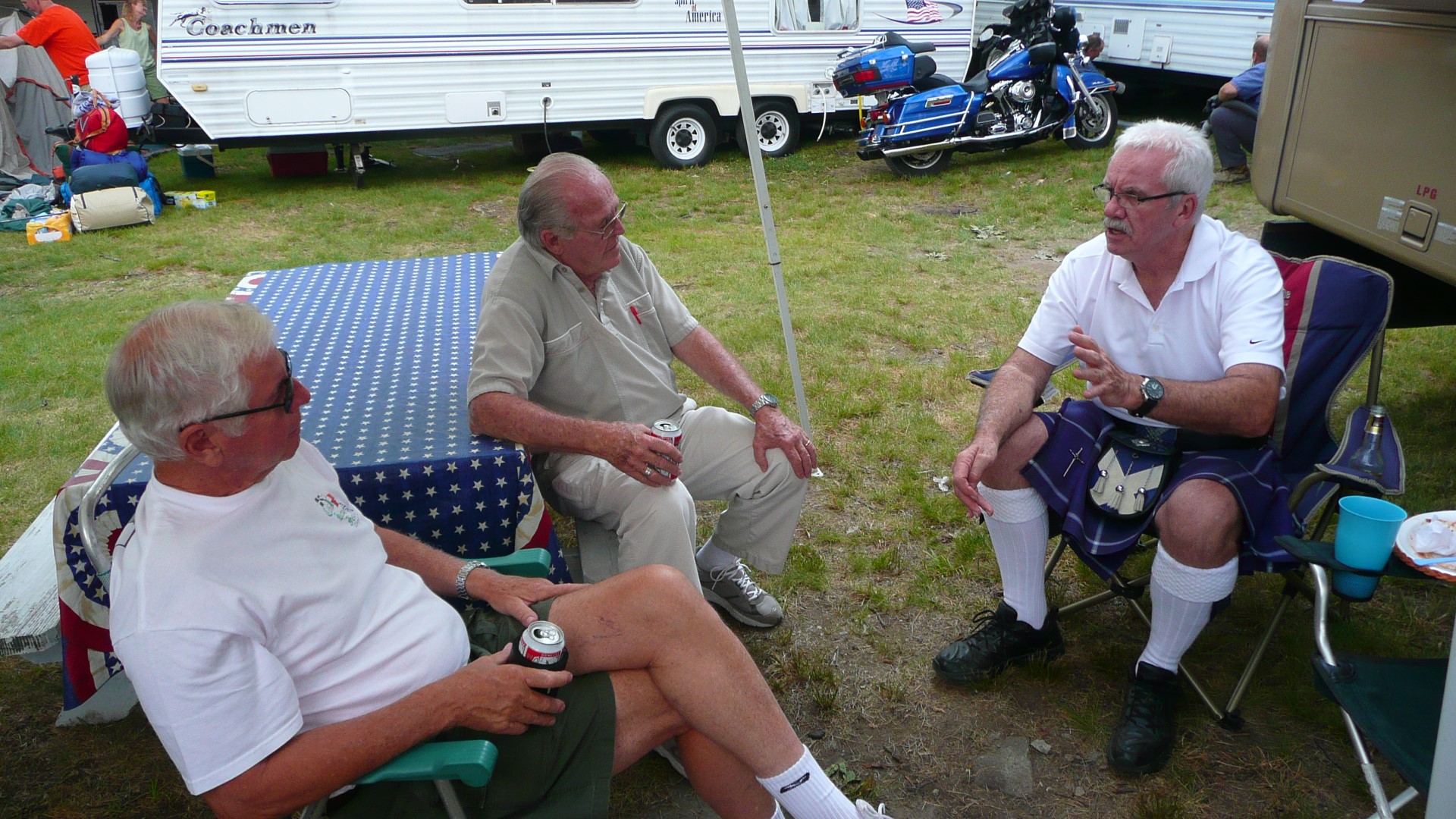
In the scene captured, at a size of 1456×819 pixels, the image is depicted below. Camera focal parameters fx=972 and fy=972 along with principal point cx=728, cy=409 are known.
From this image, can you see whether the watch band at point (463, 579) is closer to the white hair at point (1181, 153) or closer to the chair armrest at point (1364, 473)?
the white hair at point (1181, 153)

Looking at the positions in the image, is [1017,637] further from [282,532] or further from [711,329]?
[711,329]

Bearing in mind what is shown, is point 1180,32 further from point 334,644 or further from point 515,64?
point 334,644

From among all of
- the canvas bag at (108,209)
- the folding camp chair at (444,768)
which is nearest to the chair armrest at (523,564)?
the folding camp chair at (444,768)

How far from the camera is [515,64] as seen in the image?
8258mm

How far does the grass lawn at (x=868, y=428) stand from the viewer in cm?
230

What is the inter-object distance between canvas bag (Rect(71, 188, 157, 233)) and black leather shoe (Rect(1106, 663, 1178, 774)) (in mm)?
7702

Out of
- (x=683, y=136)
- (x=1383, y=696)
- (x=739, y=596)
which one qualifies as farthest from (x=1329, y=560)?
(x=683, y=136)

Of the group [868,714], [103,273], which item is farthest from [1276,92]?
[103,273]

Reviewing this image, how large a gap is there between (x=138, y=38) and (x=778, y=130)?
6587 mm

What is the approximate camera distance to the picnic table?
2.03 m

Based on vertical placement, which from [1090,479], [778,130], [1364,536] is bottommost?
[778,130]

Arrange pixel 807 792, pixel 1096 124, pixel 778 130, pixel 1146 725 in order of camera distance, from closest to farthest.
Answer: pixel 807 792 < pixel 1146 725 < pixel 1096 124 < pixel 778 130

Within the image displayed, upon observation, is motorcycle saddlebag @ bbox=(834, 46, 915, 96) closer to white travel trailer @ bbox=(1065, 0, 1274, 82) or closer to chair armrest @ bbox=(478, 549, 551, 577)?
white travel trailer @ bbox=(1065, 0, 1274, 82)

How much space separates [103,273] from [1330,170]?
22.7 ft
